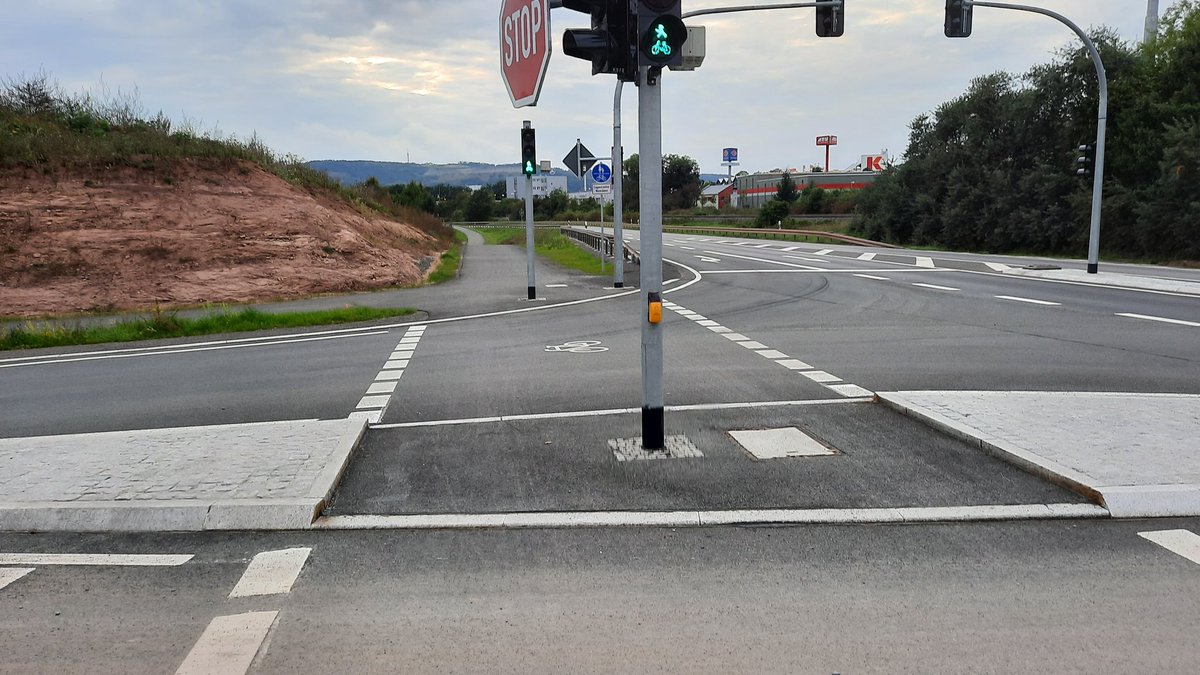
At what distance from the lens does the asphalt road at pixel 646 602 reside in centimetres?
374

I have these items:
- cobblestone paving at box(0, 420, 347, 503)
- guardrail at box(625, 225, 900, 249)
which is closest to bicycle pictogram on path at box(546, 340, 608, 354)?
cobblestone paving at box(0, 420, 347, 503)

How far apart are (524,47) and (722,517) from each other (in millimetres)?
3974

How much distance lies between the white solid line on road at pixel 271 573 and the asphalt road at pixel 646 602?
0.21 feet

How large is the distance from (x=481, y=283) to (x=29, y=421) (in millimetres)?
16897

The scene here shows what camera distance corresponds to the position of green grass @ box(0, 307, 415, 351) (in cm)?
1545

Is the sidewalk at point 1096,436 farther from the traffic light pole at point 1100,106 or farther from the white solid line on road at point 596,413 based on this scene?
the traffic light pole at point 1100,106

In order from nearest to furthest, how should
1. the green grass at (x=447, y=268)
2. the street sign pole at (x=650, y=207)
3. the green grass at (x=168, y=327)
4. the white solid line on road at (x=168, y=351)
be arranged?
the street sign pole at (x=650, y=207) < the white solid line on road at (x=168, y=351) < the green grass at (x=168, y=327) < the green grass at (x=447, y=268)

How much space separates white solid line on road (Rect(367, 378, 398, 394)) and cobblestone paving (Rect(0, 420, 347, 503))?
1.91 meters

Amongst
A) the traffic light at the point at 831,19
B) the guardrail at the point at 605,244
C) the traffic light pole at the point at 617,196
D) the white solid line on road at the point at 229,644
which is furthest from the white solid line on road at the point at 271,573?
the guardrail at the point at 605,244

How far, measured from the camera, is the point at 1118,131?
3622 cm

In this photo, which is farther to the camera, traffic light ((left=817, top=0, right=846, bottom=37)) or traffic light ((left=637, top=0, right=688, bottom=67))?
traffic light ((left=817, top=0, right=846, bottom=37))

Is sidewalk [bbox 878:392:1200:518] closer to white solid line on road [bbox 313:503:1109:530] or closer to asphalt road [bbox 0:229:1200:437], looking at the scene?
white solid line on road [bbox 313:503:1109:530]

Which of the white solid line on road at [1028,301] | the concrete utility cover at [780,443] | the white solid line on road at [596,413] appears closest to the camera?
the concrete utility cover at [780,443]

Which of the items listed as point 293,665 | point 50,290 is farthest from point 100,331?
point 293,665
